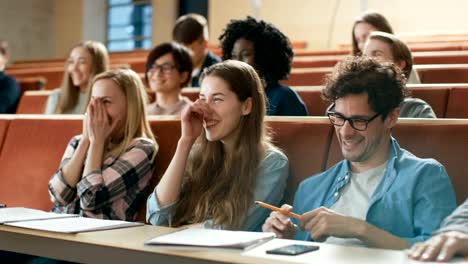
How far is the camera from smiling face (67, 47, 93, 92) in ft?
8.27

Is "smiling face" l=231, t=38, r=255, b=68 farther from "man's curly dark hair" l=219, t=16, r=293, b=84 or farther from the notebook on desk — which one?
the notebook on desk

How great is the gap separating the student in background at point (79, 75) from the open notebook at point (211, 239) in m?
1.53

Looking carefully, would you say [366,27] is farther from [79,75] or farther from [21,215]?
[21,215]

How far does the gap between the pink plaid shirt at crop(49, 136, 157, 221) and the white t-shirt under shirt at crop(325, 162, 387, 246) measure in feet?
1.78

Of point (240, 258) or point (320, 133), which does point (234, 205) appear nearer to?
point (320, 133)

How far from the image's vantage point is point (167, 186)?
4.67 feet

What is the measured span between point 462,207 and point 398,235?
164 millimetres

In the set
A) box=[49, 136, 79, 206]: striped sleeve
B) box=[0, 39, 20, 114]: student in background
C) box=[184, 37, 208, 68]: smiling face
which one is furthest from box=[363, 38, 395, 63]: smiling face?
box=[0, 39, 20, 114]: student in background

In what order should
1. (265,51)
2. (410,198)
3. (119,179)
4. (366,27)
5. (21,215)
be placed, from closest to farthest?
1. (410,198)
2. (21,215)
3. (119,179)
4. (265,51)
5. (366,27)

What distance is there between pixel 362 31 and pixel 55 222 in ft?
4.82

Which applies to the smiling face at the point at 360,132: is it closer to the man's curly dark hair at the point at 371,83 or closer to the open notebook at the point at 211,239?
the man's curly dark hair at the point at 371,83

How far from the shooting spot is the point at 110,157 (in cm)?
168

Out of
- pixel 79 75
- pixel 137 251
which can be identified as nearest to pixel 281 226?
pixel 137 251

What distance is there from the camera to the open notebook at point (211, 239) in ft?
3.09
